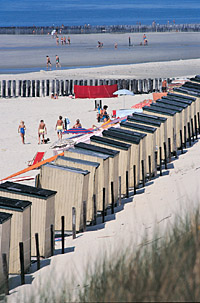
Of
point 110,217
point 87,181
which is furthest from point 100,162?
point 110,217

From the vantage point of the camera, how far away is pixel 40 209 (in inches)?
428

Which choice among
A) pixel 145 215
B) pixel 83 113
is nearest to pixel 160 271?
pixel 145 215

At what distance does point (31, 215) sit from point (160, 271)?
205 inches

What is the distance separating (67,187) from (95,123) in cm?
1414

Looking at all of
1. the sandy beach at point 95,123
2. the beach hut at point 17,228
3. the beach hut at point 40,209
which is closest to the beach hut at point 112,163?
the sandy beach at point 95,123

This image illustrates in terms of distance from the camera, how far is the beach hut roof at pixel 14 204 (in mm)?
9977

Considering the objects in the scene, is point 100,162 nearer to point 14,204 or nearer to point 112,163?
point 112,163

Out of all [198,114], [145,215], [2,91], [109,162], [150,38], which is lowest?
[145,215]

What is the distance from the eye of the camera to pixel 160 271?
6070mm

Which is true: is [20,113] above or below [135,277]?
above

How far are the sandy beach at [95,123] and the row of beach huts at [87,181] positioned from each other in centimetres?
37

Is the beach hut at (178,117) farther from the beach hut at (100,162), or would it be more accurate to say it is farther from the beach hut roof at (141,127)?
the beach hut at (100,162)

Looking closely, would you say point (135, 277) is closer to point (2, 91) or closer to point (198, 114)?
point (198, 114)

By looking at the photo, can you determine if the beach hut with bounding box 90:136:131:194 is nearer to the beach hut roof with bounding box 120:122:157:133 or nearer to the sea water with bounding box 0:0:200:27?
the beach hut roof with bounding box 120:122:157:133
